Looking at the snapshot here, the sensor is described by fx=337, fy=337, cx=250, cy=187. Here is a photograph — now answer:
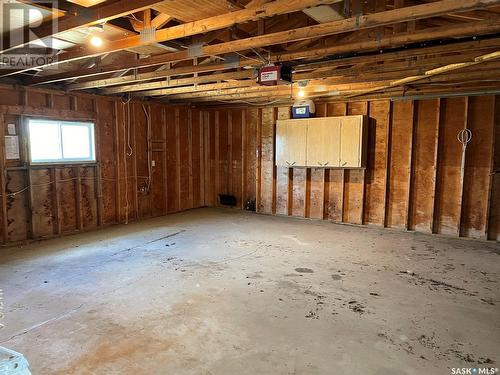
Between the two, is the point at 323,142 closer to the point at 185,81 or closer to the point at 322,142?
the point at 322,142

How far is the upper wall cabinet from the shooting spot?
232 inches

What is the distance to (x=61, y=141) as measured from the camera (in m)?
5.41

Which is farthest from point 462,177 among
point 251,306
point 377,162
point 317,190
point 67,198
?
point 67,198

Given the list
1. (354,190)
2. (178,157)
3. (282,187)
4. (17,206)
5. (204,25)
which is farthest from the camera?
(178,157)

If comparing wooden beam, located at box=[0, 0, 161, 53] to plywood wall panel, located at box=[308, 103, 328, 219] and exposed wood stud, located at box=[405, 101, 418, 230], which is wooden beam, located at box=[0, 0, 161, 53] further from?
exposed wood stud, located at box=[405, 101, 418, 230]

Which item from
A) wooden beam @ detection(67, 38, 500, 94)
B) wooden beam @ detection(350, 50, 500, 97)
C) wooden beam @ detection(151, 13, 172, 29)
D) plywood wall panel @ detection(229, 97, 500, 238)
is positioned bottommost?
plywood wall panel @ detection(229, 97, 500, 238)

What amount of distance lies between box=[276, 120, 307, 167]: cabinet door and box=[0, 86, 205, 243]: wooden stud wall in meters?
2.12

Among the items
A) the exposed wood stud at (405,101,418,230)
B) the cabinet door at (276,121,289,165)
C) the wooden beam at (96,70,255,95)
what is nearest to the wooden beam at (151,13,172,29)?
the wooden beam at (96,70,255,95)

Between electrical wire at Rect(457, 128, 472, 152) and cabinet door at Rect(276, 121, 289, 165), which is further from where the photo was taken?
cabinet door at Rect(276, 121, 289, 165)

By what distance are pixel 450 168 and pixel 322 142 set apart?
2.14 m

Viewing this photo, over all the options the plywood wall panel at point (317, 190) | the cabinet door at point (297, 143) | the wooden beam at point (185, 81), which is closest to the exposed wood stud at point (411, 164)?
the plywood wall panel at point (317, 190)

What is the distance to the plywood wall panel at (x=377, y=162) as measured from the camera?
6039mm

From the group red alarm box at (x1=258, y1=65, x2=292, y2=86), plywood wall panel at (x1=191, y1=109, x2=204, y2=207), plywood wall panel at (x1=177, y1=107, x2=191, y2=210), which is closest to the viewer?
red alarm box at (x1=258, y1=65, x2=292, y2=86)

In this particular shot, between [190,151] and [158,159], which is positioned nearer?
[158,159]
